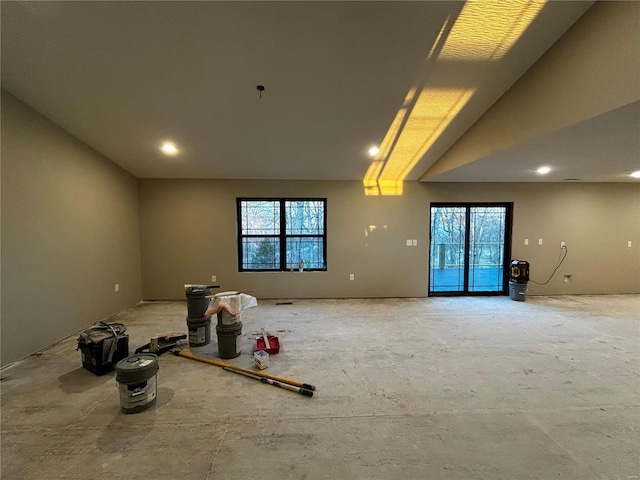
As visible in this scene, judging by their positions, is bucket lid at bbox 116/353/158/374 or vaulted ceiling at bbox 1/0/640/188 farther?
vaulted ceiling at bbox 1/0/640/188

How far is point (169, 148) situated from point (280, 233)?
244 centimetres

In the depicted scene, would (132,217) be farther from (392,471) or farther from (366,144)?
(392,471)

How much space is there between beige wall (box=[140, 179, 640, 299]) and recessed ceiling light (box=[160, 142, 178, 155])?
1.13 meters

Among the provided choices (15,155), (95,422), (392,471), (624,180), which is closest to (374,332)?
(392,471)

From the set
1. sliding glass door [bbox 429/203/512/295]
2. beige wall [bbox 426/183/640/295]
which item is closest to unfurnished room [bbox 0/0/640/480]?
sliding glass door [bbox 429/203/512/295]

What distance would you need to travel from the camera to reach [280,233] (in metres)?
5.73

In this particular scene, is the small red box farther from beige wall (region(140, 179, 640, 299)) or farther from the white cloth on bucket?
beige wall (region(140, 179, 640, 299))

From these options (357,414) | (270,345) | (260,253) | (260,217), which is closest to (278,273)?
(260,253)

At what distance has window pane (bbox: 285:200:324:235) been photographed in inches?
226

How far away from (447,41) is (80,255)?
5.19 m

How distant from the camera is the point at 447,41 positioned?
253 cm

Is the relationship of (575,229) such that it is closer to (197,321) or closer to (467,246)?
(467,246)

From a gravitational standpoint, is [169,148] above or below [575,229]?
above

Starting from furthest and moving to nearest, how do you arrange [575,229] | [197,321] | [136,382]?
1. [575,229]
2. [197,321]
3. [136,382]
